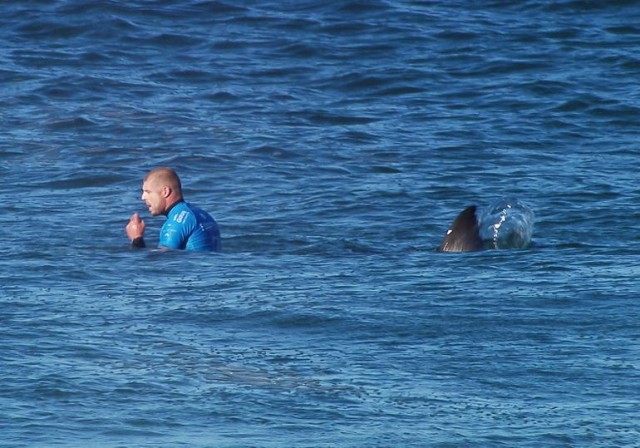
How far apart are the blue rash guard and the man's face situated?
6.8 inches

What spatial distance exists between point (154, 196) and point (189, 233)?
47 cm

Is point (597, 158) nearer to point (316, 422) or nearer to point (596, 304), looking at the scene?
point (596, 304)

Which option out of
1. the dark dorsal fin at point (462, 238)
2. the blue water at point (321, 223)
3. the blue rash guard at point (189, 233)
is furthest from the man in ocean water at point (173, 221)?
the dark dorsal fin at point (462, 238)

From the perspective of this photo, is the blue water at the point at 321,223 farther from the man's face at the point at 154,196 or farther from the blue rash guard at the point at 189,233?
the man's face at the point at 154,196

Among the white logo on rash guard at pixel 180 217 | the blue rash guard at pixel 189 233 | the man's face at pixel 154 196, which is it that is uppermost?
the man's face at pixel 154 196

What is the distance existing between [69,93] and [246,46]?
3660mm

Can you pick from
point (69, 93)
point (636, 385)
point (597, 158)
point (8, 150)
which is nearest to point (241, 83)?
point (69, 93)

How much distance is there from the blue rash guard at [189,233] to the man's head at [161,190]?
6.7 inches

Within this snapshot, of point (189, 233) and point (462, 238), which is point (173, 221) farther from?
point (462, 238)

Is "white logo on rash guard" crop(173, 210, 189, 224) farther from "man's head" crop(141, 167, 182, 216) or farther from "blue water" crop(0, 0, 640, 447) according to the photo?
"blue water" crop(0, 0, 640, 447)

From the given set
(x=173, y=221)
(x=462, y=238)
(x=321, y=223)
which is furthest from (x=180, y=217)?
(x=462, y=238)

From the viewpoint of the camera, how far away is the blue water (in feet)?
23.2

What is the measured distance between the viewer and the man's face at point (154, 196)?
11.7m

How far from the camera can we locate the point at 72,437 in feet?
21.3
